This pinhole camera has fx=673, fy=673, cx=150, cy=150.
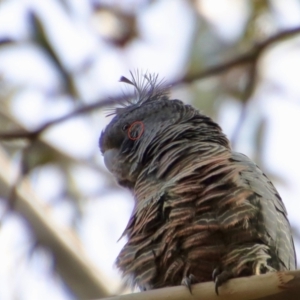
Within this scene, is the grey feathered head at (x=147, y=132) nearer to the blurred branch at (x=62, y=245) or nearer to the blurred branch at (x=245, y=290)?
the blurred branch at (x=245, y=290)

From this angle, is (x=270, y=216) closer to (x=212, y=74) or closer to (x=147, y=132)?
(x=147, y=132)

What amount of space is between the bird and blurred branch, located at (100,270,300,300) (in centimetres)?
4

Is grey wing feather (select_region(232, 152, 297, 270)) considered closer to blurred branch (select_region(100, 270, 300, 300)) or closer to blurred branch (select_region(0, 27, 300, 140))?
blurred branch (select_region(100, 270, 300, 300))

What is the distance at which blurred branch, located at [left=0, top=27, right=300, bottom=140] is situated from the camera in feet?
12.5

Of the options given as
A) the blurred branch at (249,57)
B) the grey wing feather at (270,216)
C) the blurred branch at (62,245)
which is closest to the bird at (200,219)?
the grey wing feather at (270,216)

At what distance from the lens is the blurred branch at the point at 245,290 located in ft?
7.13

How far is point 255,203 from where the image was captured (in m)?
2.78

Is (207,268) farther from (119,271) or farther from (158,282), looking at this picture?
(119,271)

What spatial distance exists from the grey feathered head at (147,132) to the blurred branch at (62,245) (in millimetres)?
1262

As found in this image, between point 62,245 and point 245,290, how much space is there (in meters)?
2.94

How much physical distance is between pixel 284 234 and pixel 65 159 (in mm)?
3858

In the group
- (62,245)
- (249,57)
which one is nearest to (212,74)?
(249,57)

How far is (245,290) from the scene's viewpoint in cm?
228

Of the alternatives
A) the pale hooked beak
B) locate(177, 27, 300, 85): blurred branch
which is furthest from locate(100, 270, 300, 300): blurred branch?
locate(177, 27, 300, 85): blurred branch
